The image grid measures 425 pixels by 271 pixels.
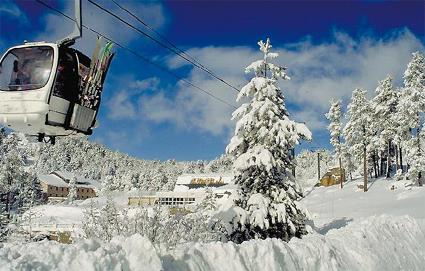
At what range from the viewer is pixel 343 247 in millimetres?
12891

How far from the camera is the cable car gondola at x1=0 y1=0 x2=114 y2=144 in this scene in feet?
35.7

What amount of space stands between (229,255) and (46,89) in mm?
5881

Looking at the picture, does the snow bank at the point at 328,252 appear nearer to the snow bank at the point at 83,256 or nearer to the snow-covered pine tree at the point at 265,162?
the snow bank at the point at 83,256

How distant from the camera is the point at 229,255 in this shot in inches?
316

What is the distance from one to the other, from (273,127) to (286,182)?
8.33 feet

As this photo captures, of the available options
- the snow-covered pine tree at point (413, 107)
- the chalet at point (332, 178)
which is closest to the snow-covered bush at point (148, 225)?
the snow-covered pine tree at point (413, 107)

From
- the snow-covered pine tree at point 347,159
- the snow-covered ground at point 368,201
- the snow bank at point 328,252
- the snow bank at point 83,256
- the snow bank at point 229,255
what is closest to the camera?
the snow bank at point 83,256

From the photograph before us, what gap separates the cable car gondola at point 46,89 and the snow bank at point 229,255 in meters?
5.14

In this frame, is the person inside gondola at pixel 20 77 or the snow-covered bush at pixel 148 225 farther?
the snow-covered bush at pixel 148 225

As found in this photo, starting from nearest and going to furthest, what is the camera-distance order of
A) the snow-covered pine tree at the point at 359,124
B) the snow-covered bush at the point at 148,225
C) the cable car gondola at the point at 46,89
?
1. the cable car gondola at the point at 46,89
2. the snow-covered bush at the point at 148,225
3. the snow-covered pine tree at the point at 359,124

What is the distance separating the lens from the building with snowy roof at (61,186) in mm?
148250

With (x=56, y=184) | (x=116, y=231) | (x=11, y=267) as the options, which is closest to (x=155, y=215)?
(x=116, y=231)

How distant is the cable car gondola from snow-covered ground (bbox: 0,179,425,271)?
5.07m

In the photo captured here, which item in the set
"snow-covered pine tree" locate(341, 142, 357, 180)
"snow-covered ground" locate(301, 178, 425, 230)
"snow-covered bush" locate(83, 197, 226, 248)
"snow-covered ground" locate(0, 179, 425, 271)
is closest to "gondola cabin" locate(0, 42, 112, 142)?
"snow-covered bush" locate(83, 197, 226, 248)
